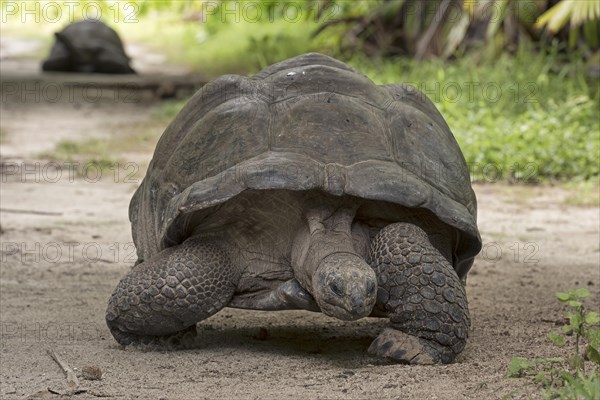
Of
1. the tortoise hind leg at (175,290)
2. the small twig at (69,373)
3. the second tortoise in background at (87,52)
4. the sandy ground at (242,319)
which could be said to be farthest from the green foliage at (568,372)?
the second tortoise in background at (87,52)

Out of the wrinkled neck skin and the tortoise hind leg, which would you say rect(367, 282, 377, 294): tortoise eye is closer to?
the wrinkled neck skin

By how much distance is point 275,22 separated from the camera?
643 inches

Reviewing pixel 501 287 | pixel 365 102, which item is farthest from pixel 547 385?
pixel 501 287

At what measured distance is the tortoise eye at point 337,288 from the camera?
3.17 meters

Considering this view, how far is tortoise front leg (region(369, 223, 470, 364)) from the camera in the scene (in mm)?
3391

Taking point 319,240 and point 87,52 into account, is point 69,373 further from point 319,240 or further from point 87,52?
point 87,52

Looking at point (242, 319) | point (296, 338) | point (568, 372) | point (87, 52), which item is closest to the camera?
point (568, 372)

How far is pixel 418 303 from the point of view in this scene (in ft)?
11.1

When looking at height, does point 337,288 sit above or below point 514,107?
below

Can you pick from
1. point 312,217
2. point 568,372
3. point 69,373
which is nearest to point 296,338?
point 312,217

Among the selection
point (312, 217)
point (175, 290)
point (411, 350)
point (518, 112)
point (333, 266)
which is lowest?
point (411, 350)

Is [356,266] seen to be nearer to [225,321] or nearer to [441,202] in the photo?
[441,202]

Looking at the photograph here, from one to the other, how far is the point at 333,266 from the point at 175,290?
0.60m

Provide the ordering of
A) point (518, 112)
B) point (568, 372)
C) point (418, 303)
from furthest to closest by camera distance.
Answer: point (518, 112) < point (418, 303) < point (568, 372)
